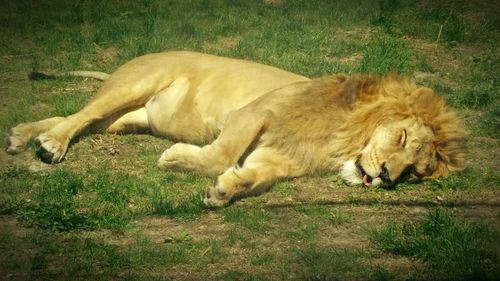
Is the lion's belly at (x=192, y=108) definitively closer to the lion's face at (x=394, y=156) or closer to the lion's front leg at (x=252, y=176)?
the lion's front leg at (x=252, y=176)

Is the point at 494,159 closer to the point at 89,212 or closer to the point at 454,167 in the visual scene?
the point at 454,167

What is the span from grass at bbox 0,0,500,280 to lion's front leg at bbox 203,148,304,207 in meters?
0.06

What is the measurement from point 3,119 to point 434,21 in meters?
5.05

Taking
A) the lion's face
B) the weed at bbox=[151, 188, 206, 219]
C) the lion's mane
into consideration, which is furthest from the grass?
the lion's mane

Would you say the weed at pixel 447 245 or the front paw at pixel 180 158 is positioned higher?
the weed at pixel 447 245

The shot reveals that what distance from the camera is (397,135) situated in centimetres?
483

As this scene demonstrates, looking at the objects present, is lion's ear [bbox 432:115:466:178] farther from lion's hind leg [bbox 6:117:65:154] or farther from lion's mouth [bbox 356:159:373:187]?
lion's hind leg [bbox 6:117:65:154]

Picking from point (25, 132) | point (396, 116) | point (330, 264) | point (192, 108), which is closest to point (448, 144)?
point (396, 116)

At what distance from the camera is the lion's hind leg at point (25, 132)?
5.18m

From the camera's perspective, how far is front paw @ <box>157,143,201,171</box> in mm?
4848

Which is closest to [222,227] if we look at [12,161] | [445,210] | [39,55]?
[445,210]

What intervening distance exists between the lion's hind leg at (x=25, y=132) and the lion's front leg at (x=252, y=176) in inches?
59.3

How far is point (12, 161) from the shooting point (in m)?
5.01

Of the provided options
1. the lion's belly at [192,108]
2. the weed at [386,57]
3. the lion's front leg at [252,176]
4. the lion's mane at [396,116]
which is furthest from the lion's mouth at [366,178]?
the weed at [386,57]
